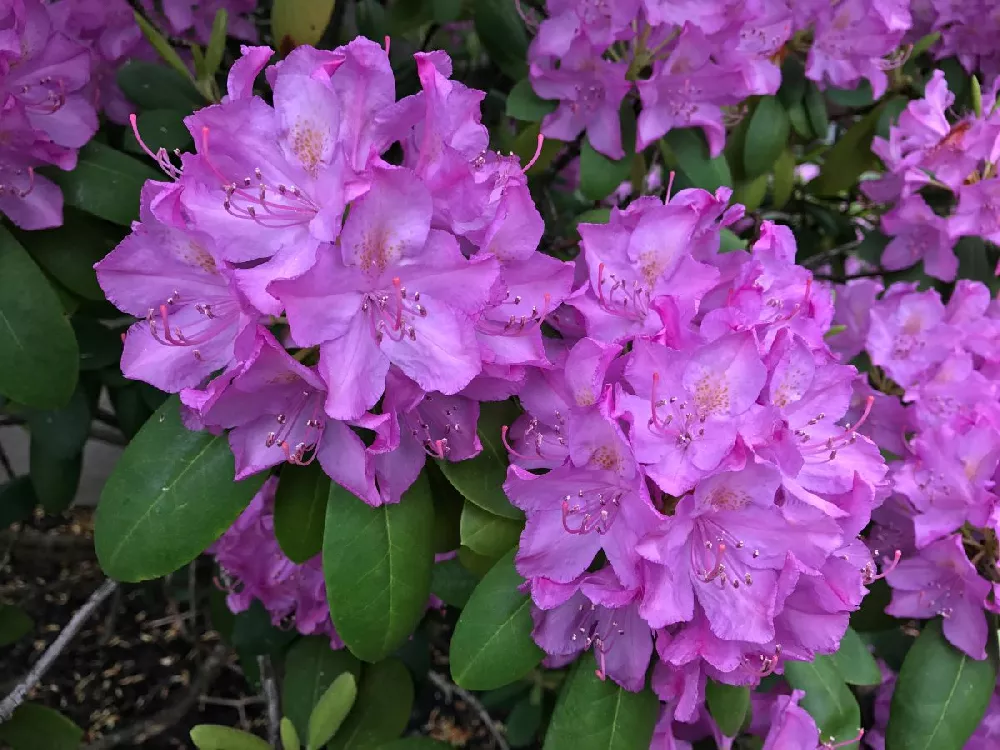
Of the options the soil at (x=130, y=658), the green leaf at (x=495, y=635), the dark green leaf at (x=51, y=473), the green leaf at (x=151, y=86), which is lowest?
the soil at (x=130, y=658)

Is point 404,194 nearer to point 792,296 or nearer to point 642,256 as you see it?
point 642,256

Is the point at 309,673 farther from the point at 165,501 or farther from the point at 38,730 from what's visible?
the point at 165,501

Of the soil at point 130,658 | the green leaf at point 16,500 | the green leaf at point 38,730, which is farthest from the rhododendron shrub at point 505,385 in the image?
the soil at point 130,658

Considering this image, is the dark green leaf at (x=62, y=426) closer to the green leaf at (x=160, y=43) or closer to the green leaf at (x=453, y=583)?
the green leaf at (x=160, y=43)

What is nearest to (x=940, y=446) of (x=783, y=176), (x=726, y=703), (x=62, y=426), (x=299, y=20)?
(x=726, y=703)

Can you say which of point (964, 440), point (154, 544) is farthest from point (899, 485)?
point (154, 544)

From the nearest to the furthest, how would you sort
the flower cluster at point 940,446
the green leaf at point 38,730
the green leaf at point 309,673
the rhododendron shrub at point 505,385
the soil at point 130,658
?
the rhododendron shrub at point 505,385
the flower cluster at point 940,446
the green leaf at point 38,730
the green leaf at point 309,673
the soil at point 130,658
